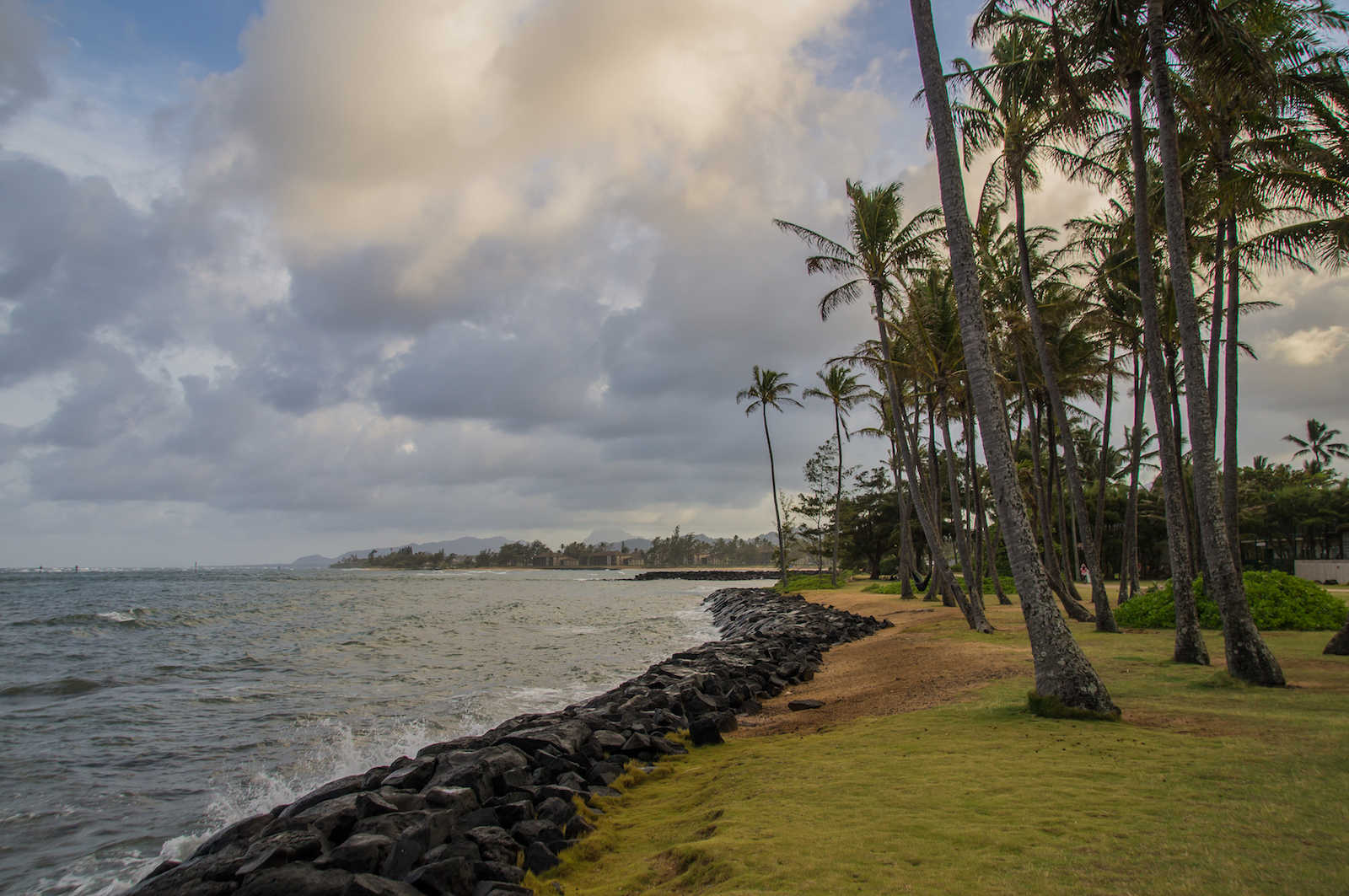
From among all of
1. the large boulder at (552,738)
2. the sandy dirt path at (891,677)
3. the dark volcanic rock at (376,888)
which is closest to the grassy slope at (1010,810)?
the dark volcanic rock at (376,888)

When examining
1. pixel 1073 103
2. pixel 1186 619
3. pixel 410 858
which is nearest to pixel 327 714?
→ pixel 410 858

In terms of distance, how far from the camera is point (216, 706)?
484 inches

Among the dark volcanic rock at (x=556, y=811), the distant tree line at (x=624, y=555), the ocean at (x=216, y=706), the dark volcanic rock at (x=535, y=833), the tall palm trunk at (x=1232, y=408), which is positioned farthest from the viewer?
the distant tree line at (x=624, y=555)

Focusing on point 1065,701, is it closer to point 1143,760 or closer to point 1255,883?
point 1143,760

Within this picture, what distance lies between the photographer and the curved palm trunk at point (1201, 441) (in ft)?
27.5

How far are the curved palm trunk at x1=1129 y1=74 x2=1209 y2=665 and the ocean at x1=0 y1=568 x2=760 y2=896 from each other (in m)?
9.90

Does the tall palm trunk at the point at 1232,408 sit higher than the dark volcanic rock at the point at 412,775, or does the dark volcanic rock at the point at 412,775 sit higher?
the tall palm trunk at the point at 1232,408

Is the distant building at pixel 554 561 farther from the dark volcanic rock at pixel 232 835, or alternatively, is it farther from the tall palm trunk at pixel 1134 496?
the dark volcanic rock at pixel 232 835

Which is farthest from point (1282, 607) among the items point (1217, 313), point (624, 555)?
point (624, 555)

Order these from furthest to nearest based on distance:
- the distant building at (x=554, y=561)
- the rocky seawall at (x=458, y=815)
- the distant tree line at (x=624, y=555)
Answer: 1. the distant building at (x=554, y=561)
2. the distant tree line at (x=624, y=555)
3. the rocky seawall at (x=458, y=815)

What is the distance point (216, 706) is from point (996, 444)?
13420mm

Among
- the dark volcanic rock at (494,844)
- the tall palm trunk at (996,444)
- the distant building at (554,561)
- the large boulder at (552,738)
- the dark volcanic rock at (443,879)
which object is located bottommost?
the distant building at (554,561)

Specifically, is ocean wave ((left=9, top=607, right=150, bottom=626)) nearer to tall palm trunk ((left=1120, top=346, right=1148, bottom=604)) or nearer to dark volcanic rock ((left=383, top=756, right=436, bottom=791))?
dark volcanic rock ((left=383, top=756, right=436, bottom=791))

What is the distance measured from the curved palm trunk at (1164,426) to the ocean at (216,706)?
9.90 meters
